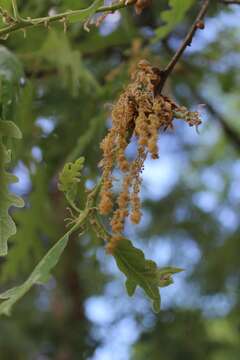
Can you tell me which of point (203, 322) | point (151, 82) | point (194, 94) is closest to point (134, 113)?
point (151, 82)

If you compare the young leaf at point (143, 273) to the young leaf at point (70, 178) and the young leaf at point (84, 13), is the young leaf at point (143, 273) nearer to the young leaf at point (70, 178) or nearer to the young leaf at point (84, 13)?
the young leaf at point (70, 178)

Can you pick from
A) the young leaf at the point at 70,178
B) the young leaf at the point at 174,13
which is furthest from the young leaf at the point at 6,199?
the young leaf at the point at 174,13

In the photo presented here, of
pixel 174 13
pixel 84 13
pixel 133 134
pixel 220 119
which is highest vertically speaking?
pixel 220 119

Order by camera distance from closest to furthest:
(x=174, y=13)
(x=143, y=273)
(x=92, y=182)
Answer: (x=143, y=273), (x=174, y=13), (x=92, y=182)

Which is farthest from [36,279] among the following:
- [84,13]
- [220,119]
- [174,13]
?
[220,119]

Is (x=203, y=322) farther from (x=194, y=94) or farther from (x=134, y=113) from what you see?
(x=134, y=113)

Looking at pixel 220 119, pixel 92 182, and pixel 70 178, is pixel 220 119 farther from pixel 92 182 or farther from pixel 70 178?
pixel 70 178
